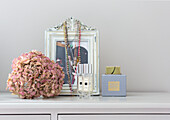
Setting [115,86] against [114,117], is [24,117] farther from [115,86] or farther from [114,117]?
[115,86]

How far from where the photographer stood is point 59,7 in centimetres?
127

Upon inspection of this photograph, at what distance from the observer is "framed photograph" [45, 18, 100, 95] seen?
1062mm

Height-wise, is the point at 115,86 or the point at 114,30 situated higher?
the point at 114,30

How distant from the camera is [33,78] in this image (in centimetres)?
87

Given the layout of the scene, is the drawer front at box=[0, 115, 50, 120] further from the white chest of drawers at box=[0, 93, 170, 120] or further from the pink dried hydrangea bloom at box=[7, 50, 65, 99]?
the pink dried hydrangea bloom at box=[7, 50, 65, 99]

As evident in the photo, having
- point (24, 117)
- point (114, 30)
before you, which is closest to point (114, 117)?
point (24, 117)

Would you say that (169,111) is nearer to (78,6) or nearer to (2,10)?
(78,6)

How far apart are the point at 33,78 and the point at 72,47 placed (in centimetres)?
31

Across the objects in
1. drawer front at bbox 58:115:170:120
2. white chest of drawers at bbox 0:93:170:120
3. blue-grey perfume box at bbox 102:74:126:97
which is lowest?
drawer front at bbox 58:115:170:120

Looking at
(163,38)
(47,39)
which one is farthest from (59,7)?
(163,38)

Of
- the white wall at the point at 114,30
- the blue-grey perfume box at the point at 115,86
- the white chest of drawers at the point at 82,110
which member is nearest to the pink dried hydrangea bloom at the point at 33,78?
the white chest of drawers at the point at 82,110

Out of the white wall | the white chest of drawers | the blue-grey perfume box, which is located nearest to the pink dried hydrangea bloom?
the white chest of drawers

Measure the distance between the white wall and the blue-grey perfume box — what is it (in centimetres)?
26

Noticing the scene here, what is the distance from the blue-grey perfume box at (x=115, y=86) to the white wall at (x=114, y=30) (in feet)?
0.84
